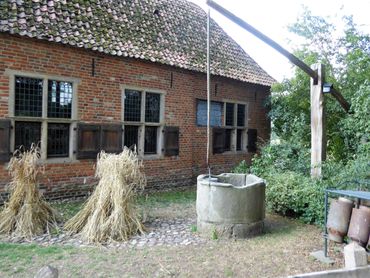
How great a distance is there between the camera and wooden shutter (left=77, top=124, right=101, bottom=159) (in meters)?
8.98

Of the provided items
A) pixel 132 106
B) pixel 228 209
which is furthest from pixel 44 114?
pixel 228 209

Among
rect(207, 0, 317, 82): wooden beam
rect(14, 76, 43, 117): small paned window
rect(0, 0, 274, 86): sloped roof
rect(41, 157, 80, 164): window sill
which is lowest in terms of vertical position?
rect(41, 157, 80, 164): window sill

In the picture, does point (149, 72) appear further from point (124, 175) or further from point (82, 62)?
point (124, 175)

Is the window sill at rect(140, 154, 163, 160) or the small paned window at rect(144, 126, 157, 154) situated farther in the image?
the small paned window at rect(144, 126, 157, 154)

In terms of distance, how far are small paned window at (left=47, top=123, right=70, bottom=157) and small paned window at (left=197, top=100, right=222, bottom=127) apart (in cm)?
478

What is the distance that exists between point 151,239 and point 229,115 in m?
8.29

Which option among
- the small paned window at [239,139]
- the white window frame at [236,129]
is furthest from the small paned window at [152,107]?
the small paned window at [239,139]

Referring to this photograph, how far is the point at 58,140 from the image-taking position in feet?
28.8

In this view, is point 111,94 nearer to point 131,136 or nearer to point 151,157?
point 131,136

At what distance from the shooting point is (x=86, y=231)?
5.88 metres

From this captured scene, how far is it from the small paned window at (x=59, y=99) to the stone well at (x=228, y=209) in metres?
4.31

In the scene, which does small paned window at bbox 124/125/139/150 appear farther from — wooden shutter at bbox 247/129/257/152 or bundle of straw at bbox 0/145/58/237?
wooden shutter at bbox 247/129/257/152

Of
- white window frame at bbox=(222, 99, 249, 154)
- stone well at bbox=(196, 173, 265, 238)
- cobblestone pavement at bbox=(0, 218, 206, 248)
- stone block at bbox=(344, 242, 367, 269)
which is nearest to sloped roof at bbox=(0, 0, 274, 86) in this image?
white window frame at bbox=(222, 99, 249, 154)

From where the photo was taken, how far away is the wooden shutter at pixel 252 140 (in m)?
14.3
